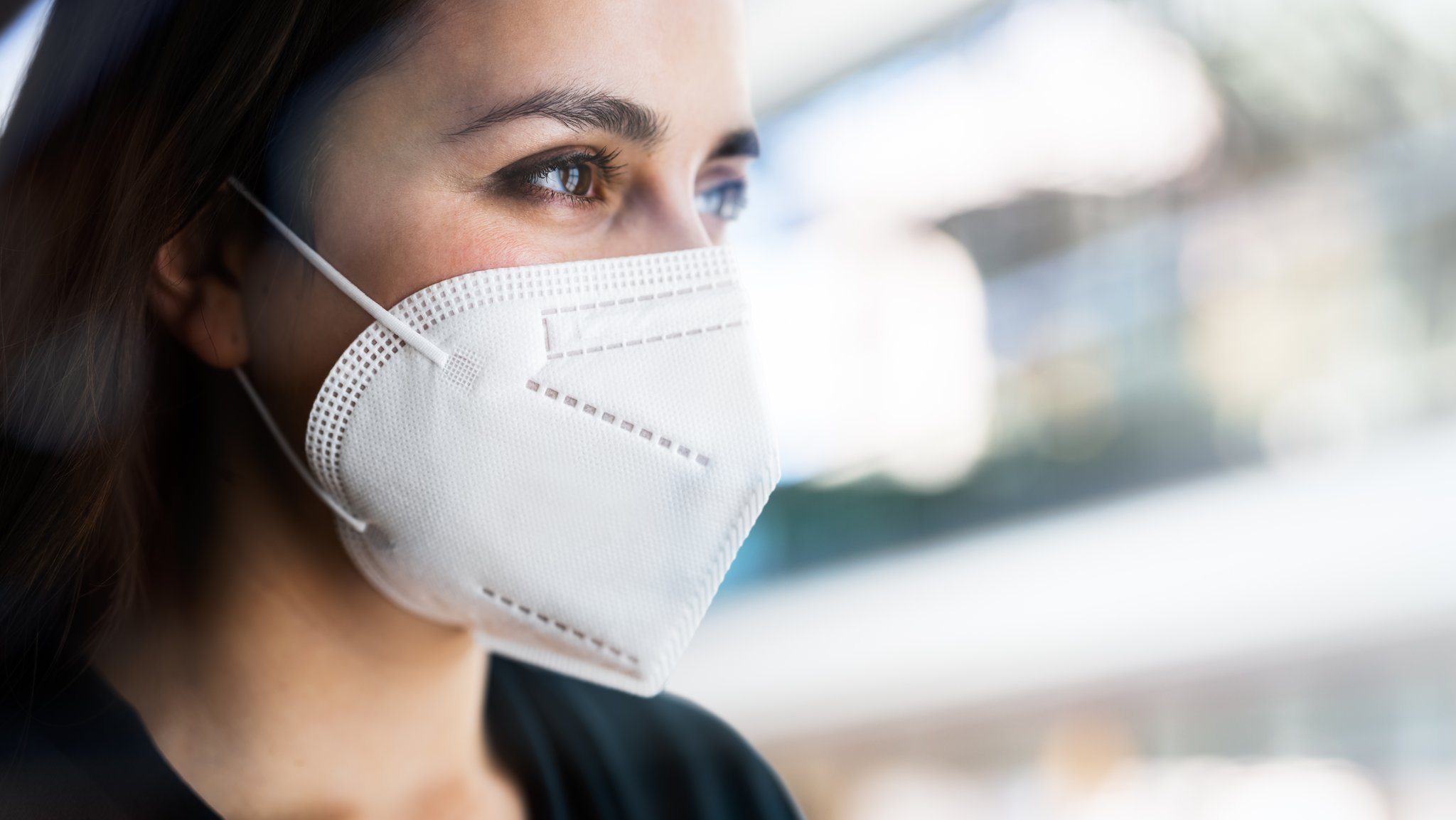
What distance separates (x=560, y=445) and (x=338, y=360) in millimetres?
174

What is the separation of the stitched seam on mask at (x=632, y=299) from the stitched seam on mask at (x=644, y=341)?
3cm

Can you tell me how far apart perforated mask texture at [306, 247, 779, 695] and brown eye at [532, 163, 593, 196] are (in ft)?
0.20

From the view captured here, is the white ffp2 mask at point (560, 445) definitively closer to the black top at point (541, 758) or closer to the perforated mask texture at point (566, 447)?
the perforated mask texture at point (566, 447)

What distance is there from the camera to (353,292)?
0.74 meters

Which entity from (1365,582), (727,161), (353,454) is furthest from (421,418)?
(1365,582)

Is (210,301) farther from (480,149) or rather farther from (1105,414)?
(1105,414)

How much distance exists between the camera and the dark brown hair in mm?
738

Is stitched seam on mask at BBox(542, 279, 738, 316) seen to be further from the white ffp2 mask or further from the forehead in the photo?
the forehead

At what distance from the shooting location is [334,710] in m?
0.87

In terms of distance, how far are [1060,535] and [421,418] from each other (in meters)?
3.24

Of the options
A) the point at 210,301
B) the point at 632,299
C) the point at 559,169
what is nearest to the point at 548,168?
the point at 559,169

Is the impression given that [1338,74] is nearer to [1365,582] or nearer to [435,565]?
[1365,582]

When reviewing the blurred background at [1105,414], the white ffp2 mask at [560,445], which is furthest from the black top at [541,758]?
the blurred background at [1105,414]

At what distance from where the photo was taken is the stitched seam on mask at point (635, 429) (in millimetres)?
751
